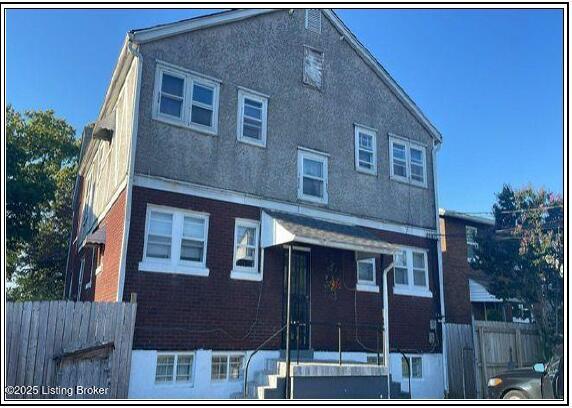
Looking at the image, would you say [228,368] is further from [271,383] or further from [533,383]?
[533,383]

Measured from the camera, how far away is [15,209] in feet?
66.9

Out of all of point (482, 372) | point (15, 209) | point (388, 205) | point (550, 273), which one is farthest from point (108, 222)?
point (550, 273)

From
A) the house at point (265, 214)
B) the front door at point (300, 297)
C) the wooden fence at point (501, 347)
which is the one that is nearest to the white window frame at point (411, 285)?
the house at point (265, 214)

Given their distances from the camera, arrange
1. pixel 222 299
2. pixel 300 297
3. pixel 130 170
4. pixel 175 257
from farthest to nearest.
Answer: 1. pixel 300 297
2. pixel 222 299
3. pixel 175 257
4. pixel 130 170

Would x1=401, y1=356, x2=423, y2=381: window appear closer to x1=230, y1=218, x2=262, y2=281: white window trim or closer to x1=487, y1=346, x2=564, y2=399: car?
x1=487, y1=346, x2=564, y2=399: car

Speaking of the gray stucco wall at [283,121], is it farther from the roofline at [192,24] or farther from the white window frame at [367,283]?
the white window frame at [367,283]

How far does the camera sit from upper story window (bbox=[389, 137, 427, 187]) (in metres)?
16.4

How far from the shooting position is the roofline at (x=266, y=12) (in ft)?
39.4

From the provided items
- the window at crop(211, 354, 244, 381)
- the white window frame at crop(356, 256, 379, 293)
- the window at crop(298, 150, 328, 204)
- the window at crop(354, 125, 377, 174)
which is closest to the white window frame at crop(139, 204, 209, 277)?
the window at crop(211, 354, 244, 381)

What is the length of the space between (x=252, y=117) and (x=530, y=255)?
449 inches

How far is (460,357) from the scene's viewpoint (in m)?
15.4

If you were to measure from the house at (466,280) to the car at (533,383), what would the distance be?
850 cm

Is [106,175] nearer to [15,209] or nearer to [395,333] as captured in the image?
[15,209]

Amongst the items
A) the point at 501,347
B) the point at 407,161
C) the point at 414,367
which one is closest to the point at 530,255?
the point at 501,347
